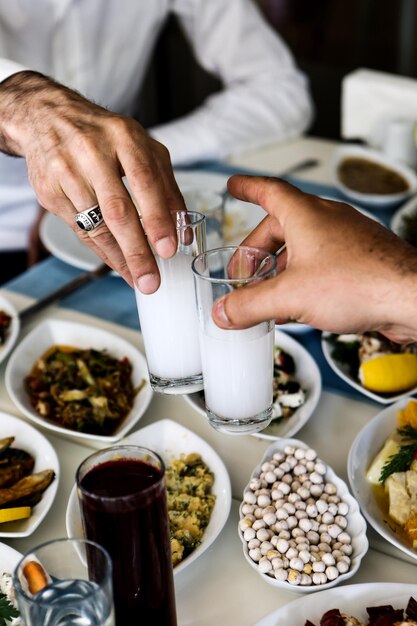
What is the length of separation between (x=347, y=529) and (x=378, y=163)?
53.6 inches

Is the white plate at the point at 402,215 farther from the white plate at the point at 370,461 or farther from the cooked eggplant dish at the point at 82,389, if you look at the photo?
the cooked eggplant dish at the point at 82,389

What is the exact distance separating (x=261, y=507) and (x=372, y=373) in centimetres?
37

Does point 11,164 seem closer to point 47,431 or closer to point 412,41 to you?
point 47,431

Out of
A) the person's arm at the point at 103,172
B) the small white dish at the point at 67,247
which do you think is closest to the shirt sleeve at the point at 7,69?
the person's arm at the point at 103,172

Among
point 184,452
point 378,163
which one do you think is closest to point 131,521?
point 184,452

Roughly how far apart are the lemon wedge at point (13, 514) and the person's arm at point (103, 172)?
1.21 feet

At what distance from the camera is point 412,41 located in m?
4.54

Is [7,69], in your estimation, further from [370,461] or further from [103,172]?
[370,461]

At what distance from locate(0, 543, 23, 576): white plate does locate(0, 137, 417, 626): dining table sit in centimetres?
7

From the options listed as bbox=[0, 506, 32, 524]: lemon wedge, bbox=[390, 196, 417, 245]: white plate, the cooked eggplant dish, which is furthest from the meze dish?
bbox=[390, 196, 417, 245]: white plate

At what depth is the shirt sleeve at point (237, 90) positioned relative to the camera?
2186mm

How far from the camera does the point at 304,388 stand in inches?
51.7

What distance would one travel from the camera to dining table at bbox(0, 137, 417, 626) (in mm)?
964

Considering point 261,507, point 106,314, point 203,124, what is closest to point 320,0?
point 203,124
